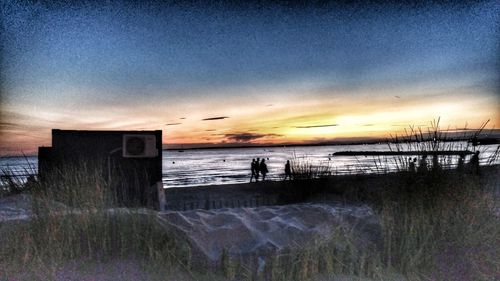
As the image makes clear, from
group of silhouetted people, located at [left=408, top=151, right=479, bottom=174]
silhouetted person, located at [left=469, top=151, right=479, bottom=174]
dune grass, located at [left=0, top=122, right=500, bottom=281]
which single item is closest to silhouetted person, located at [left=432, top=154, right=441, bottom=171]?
group of silhouetted people, located at [left=408, top=151, right=479, bottom=174]

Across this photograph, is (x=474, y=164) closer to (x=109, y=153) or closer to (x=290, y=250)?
(x=290, y=250)

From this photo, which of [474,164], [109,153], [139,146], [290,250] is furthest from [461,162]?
[109,153]

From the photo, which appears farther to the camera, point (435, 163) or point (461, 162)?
point (461, 162)

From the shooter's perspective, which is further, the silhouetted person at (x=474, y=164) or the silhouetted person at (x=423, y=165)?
the silhouetted person at (x=474, y=164)

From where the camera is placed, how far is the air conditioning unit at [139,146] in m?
5.99

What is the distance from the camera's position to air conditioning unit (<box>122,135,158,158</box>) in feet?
19.7

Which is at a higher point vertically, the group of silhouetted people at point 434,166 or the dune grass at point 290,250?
the group of silhouetted people at point 434,166

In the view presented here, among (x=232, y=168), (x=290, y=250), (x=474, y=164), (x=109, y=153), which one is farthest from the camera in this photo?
(x=232, y=168)

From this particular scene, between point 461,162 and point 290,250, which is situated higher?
point 461,162

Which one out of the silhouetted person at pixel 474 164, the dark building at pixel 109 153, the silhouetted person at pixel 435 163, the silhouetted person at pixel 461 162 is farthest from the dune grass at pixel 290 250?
the dark building at pixel 109 153

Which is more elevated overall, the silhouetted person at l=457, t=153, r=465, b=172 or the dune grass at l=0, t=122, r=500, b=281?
the silhouetted person at l=457, t=153, r=465, b=172

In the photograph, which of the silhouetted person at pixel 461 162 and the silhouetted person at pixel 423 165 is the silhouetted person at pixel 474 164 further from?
the silhouetted person at pixel 423 165

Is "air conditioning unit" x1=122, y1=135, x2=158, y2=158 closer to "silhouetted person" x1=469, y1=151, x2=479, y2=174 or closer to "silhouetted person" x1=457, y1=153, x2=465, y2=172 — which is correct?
"silhouetted person" x1=457, y1=153, x2=465, y2=172

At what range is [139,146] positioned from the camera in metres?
6.05
